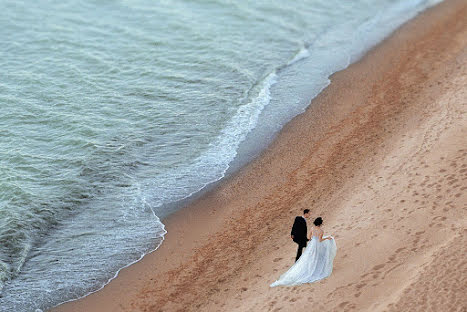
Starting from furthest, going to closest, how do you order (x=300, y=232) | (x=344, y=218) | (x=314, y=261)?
(x=344, y=218)
(x=300, y=232)
(x=314, y=261)

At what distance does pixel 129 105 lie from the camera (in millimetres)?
26766

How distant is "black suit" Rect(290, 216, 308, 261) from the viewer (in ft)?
52.0

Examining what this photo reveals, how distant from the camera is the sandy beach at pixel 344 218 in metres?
15.1

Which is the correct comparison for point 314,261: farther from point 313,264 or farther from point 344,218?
point 344,218

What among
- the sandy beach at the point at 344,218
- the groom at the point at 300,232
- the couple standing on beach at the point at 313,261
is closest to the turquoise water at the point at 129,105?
the sandy beach at the point at 344,218

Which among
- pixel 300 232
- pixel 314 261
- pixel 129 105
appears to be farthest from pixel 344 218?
pixel 129 105

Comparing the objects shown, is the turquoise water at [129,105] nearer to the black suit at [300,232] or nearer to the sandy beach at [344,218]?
the sandy beach at [344,218]

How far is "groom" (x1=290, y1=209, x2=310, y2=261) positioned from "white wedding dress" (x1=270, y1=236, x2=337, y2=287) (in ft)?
1.21

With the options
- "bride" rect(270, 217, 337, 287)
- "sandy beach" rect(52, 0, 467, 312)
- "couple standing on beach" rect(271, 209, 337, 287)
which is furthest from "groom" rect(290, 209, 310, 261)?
"sandy beach" rect(52, 0, 467, 312)

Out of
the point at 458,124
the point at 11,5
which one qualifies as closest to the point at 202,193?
the point at 458,124

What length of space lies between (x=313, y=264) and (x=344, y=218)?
3007 mm

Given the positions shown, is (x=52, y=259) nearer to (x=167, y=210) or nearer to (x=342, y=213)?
(x=167, y=210)

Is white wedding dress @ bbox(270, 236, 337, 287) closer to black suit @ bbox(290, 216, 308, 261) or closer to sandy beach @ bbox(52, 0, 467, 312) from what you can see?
sandy beach @ bbox(52, 0, 467, 312)

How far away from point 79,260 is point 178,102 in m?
10.5
